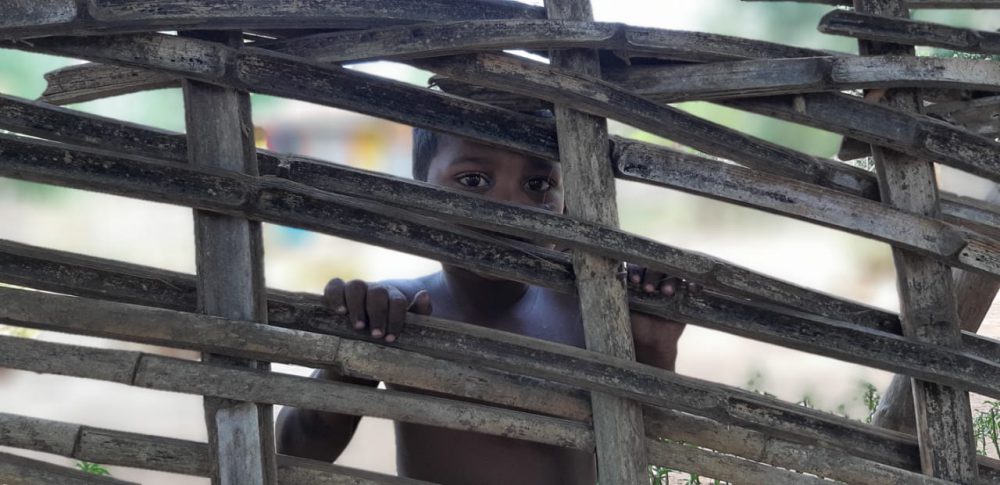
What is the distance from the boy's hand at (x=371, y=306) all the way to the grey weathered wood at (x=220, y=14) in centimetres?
40

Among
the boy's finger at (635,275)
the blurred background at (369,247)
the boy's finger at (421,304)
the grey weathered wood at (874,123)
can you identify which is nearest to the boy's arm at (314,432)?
the boy's finger at (421,304)

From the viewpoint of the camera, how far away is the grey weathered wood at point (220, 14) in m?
1.18

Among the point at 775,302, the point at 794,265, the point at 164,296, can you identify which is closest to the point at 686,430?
the point at 775,302

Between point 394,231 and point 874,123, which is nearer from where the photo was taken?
point 394,231

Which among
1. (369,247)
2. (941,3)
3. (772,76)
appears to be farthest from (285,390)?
(369,247)

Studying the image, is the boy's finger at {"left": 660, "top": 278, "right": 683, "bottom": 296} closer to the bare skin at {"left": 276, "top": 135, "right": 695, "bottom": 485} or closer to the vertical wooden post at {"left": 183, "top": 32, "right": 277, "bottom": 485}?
the bare skin at {"left": 276, "top": 135, "right": 695, "bottom": 485}

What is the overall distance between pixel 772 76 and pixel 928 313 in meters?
0.49

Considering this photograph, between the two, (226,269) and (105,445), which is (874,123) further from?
(105,445)

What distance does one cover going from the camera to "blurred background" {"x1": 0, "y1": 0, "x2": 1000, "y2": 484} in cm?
538

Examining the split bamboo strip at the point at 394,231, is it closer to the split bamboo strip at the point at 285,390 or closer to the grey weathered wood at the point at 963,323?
the split bamboo strip at the point at 285,390

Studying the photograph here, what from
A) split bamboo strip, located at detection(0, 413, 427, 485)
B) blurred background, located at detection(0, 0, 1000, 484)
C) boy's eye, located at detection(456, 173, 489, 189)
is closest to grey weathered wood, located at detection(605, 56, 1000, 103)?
boy's eye, located at detection(456, 173, 489, 189)

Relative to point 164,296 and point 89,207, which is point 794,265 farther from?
point 164,296

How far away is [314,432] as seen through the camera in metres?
1.77

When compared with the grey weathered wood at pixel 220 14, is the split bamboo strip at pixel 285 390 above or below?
below
